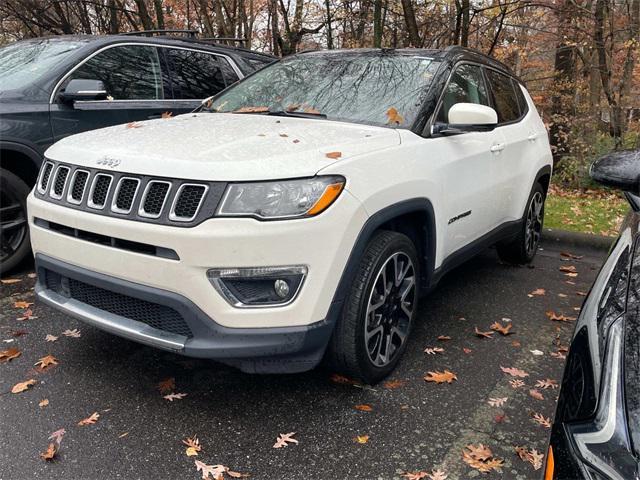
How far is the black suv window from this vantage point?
5.31 m

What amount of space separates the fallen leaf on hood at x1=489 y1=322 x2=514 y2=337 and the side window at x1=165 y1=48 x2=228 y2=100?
3506 mm

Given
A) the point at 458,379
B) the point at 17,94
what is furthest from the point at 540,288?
the point at 17,94

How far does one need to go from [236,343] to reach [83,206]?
97 cm

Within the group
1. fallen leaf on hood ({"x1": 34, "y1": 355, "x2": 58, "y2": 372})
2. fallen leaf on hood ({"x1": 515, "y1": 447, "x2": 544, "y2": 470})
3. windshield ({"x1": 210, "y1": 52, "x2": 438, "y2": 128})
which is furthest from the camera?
windshield ({"x1": 210, "y1": 52, "x2": 438, "y2": 128})

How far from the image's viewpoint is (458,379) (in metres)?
3.04

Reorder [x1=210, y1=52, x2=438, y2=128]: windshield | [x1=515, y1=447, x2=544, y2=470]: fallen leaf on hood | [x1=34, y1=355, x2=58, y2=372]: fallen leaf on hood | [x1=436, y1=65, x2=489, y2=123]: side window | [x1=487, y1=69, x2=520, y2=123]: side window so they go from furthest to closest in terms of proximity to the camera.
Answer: [x1=487, y1=69, x2=520, y2=123]: side window
[x1=436, y1=65, x2=489, y2=123]: side window
[x1=210, y1=52, x2=438, y2=128]: windshield
[x1=34, y1=355, x2=58, y2=372]: fallen leaf on hood
[x1=515, y1=447, x2=544, y2=470]: fallen leaf on hood

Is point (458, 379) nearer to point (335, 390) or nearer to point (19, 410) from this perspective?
point (335, 390)

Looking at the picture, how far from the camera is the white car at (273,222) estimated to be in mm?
2270

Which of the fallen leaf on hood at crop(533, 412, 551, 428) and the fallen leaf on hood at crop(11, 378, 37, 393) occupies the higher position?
the fallen leaf on hood at crop(11, 378, 37, 393)

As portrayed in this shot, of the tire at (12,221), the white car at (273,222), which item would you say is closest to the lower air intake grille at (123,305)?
the white car at (273,222)

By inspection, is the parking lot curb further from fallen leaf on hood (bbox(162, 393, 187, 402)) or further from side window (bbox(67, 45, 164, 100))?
fallen leaf on hood (bbox(162, 393, 187, 402))

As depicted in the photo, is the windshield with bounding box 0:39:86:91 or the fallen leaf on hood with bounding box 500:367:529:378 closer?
the fallen leaf on hood with bounding box 500:367:529:378

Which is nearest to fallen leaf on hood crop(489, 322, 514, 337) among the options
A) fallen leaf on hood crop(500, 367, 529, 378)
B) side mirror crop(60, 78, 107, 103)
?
fallen leaf on hood crop(500, 367, 529, 378)

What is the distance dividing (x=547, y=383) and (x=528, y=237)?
7.25 ft
